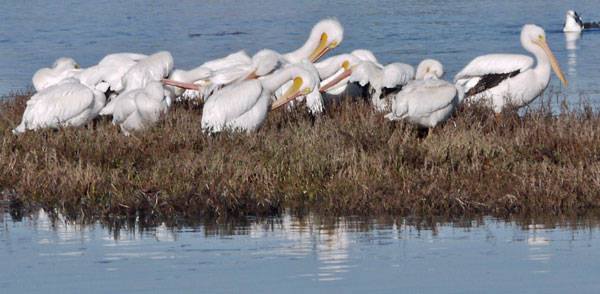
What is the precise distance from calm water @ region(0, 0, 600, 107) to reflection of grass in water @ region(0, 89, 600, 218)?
5.17 meters

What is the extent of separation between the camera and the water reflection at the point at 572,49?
16247mm

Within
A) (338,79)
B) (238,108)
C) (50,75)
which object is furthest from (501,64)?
(50,75)

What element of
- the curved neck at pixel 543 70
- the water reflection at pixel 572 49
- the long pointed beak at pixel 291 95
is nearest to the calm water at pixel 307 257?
the long pointed beak at pixel 291 95

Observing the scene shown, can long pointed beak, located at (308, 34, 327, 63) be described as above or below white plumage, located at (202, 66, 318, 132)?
above

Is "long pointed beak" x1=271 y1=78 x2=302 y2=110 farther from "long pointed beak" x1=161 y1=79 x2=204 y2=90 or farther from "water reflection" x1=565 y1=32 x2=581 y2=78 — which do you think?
"water reflection" x1=565 y1=32 x2=581 y2=78

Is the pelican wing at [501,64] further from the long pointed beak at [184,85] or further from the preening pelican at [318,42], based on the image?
the long pointed beak at [184,85]

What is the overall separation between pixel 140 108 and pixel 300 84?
147 centimetres

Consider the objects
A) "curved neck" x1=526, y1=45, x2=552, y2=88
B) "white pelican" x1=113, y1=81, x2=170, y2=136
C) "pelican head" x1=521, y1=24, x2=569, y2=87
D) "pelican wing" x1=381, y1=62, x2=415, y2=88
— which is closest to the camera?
"white pelican" x1=113, y1=81, x2=170, y2=136

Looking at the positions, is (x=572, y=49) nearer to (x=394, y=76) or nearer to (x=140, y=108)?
(x=394, y=76)

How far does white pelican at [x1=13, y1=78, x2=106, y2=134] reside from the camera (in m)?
9.15

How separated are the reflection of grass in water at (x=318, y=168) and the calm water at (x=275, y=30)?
517cm

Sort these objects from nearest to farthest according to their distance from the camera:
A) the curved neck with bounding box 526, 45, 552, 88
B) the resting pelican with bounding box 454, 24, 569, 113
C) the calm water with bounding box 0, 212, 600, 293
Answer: the calm water with bounding box 0, 212, 600, 293 → the resting pelican with bounding box 454, 24, 569, 113 → the curved neck with bounding box 526, 45, 552, 88

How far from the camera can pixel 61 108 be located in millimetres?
9188

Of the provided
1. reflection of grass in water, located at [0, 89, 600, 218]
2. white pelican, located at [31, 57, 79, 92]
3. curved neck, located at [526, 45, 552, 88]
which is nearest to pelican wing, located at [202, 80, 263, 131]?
reflection of grass in water, located at [0, 89, 600, 218]
